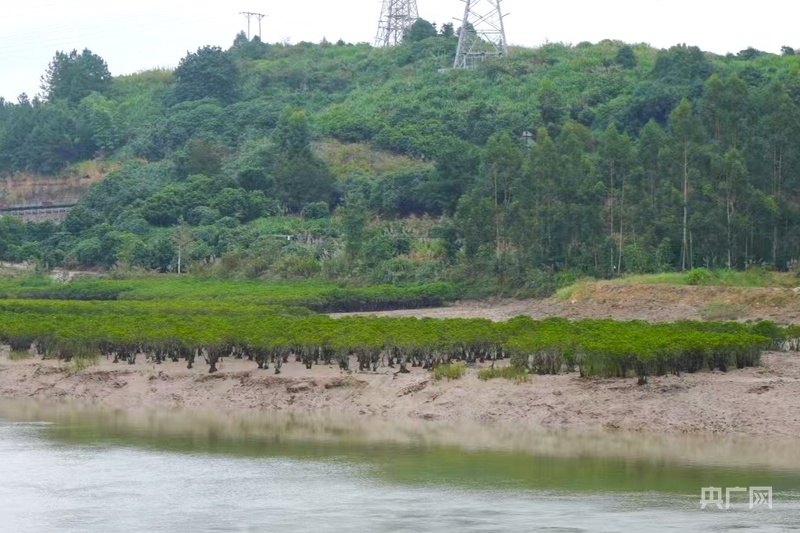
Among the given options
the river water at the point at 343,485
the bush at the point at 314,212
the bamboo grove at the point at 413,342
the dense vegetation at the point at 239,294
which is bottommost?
the river water at the point at 343,485

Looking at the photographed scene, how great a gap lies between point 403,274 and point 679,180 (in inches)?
538

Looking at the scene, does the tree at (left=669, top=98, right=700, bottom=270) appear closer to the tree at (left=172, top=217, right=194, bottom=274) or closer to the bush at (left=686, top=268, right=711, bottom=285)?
the bush at (left=686, top=268, right=711, bottom=285)

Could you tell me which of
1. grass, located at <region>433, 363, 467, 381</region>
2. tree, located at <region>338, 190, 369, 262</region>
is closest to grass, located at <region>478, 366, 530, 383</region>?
grass, located at <region>433, 363, 467, 381</region>

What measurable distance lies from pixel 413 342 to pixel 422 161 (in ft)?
163

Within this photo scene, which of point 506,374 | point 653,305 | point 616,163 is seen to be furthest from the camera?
point 616,163

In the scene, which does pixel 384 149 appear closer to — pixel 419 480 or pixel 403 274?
pixel 403 274

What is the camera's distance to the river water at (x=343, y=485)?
21.9m

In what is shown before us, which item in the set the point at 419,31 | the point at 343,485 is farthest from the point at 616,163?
the point at 419,31

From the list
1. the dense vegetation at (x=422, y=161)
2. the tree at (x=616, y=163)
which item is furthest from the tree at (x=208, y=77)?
the tree at (x=616, y=163)

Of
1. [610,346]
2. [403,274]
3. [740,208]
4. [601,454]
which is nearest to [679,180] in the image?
[740,208]

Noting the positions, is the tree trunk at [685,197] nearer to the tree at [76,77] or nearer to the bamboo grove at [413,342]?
the bamboo grove at [413,342]

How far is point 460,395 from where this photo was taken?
31984 mm

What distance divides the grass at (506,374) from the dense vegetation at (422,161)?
21.0 m

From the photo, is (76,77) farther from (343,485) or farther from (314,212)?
(343,485)
